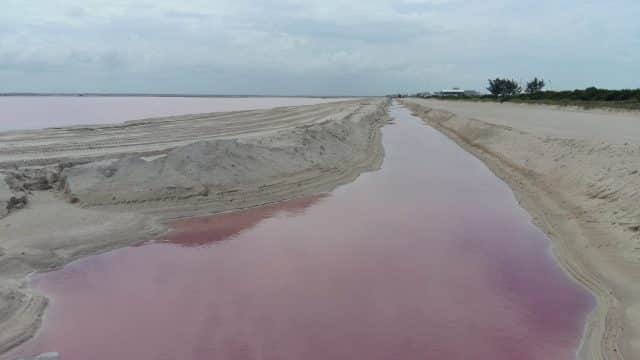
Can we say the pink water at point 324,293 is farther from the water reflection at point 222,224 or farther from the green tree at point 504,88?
the green tree at point 504,88

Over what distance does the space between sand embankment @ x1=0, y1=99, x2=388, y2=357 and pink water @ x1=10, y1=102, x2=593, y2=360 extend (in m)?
0.50

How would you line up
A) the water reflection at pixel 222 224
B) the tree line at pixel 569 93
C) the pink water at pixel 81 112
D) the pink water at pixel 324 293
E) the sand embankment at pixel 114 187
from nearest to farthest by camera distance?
the pink water at pixel 324 293 < the sand embankment at pixel 114 187 < the water reflection at pixel 222 224 < the pink water at pixel 81 112 < the tree line at pixel 569 93

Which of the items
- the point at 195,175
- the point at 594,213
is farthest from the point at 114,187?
the point at 594,213

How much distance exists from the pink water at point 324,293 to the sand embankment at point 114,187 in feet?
1.63

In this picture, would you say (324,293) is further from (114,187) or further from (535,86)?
(535,86)

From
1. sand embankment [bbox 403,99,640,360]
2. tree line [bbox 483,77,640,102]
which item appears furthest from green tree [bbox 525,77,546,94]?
sand embankment [bbox 403,99,640,360]

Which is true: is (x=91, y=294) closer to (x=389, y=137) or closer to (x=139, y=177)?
(x=139, y=177)

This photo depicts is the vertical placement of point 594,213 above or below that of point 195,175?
below

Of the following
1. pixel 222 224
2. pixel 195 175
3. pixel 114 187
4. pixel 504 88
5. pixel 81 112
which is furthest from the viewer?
pixel 504 88

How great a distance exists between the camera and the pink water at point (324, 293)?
23.3ft

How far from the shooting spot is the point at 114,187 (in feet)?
46.8

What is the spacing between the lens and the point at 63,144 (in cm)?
2198

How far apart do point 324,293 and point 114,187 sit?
26.2ft

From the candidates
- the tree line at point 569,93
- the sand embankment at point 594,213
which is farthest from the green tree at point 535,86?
the sand embankment at point 594,213
